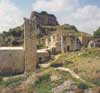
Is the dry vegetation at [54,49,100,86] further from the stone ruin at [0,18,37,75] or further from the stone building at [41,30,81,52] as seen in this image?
the stone building at [41,30,81,52]

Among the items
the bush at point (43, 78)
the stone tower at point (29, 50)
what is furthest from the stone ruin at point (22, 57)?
the bush at point (43, 78)

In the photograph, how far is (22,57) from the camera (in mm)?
32844

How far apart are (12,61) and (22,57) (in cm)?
109

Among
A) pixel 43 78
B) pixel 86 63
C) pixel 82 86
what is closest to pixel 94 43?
pixel 86 63

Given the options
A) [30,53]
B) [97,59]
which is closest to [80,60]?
[97,59]

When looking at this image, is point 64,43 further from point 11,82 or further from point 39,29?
point 11,82

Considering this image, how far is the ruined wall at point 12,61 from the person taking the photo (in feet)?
107

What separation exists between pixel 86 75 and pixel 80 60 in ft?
20.1

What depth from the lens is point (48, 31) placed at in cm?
5916

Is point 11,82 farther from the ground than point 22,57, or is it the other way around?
point 22,57

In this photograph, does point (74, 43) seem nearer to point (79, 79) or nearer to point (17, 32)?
point (17, 32)

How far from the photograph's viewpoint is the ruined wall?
32.5m

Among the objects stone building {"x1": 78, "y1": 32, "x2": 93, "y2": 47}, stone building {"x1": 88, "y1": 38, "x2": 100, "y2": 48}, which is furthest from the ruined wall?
stone building {"x1": 78, "y1": 32, "x2": 93, "y2": 47}

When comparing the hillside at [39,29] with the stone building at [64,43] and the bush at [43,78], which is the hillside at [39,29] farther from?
the bush at [43,78]
